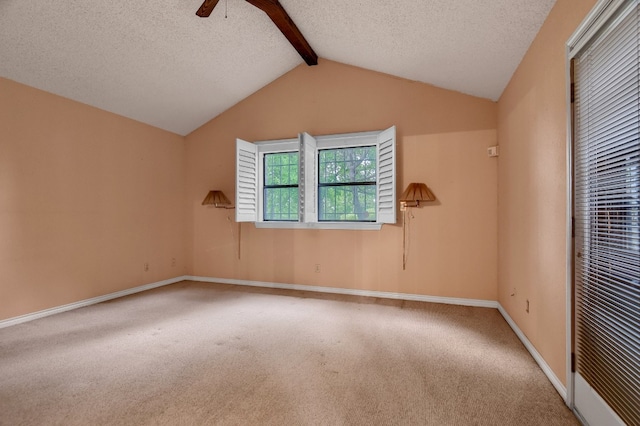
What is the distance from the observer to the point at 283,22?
3.30m

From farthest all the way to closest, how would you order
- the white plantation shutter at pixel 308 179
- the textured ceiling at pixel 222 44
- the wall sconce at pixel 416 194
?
the white plantation shutter at pixel 308 179 < the wall sconce at pixel 416 194 < the textured ceiling at pixel 222 44

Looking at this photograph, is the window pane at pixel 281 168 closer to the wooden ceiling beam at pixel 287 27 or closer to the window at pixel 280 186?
the window at pixel 280 186

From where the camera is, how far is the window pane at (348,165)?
416cm

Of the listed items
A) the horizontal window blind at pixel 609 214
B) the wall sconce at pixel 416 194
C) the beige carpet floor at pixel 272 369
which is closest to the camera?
the horizontal window blind at pixel 609 214

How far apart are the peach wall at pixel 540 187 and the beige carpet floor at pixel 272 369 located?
14.6 inches

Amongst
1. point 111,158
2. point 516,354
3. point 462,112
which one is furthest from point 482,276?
point 111,158

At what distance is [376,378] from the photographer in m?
2.01

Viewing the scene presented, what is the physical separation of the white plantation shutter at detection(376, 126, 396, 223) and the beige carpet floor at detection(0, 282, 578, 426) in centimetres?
116

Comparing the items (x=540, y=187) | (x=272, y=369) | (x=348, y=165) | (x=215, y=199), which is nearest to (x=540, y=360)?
(x=540, y=187)

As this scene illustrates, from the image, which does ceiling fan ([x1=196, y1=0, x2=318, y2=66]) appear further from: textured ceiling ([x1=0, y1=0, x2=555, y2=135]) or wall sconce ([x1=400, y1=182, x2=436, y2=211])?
wall sconce ([x1=400, y1=182, x2=436, y2=211])

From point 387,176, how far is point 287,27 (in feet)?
6.76

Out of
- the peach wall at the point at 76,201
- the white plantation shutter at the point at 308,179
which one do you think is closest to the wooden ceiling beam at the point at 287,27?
the white plantation shutter at the point at 308,179

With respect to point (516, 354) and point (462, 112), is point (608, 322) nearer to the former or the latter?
point (516, 354)

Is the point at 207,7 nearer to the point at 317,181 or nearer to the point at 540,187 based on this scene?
the point at 317,181
